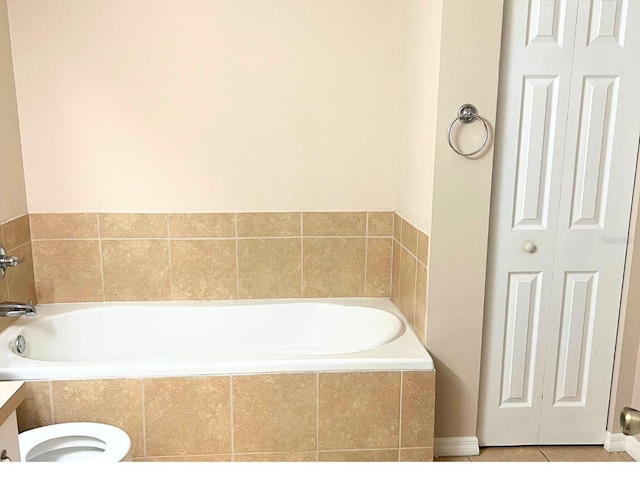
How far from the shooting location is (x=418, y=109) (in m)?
2.65

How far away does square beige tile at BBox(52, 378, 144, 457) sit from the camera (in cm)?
225

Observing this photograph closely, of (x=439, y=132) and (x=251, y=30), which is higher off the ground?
(x=251, y=30)

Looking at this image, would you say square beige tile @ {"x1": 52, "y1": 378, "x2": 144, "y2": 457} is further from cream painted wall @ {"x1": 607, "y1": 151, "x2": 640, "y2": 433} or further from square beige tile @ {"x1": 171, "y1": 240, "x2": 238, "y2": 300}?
cream painted wall @ {"x1": 607, "y1": 151, "x2": 640, "y2": 433}

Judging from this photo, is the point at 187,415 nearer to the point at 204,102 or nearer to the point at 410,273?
the point at 410,273

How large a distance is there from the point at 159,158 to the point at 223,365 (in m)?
1.15

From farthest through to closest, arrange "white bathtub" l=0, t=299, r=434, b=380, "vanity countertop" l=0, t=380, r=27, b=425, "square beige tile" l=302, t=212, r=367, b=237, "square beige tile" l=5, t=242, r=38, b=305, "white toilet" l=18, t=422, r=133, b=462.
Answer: "square beige tile" l=302, t=212, r=367, b=237 < "white bathtub" l=0, t=299, r=434, b=380 < "square beige tile" l=5, t=242, r=38, b=305 < "white toilet" l=18, t=422, r=133, b=462 < "vanity countertop" l=0, t=380, r=27, b=425

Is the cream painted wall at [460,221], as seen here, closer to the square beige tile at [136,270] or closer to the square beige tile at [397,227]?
the square beige tile at [397,227]

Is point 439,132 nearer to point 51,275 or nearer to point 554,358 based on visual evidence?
point 554,358

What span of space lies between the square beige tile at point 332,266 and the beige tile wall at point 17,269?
1.32m

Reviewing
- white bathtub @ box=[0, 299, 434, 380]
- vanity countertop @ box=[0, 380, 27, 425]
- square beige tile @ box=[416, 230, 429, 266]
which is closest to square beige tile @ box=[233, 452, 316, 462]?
white bathtub @ box=[0, 299, 434, 380]

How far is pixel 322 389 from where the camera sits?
2322 millimetres

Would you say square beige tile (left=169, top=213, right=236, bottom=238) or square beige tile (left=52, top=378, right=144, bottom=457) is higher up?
square beige tile (left=169, top=213, right=236, bottom=238)

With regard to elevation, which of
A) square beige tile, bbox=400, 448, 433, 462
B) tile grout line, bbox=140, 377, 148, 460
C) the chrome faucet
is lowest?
square beige tile, bbox=400, 448, 433, 462

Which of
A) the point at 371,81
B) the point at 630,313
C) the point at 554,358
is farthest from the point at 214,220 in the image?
the point at 630,313
